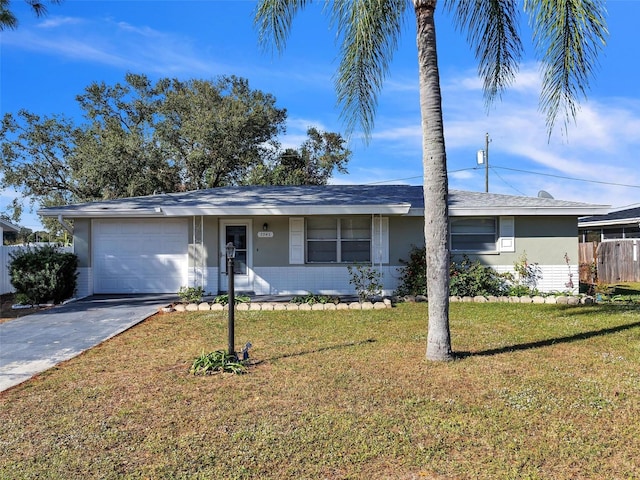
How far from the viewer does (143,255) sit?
41.0ft

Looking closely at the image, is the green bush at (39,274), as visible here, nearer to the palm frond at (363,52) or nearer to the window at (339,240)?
the window at (339,240)

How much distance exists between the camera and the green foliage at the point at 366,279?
11.0 meters

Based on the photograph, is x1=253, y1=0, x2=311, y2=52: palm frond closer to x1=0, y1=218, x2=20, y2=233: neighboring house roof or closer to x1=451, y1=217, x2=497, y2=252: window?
x1=451, y1=217, x2=497, y2=252: window

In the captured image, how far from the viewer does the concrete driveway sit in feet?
18.9

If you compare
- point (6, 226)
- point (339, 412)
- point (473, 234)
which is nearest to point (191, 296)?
point (339, 412)

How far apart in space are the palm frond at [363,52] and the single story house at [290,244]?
522 cm

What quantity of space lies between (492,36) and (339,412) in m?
5.82

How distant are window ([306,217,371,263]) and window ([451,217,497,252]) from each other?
2.46 meters

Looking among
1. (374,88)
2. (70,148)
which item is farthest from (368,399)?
(70,148)

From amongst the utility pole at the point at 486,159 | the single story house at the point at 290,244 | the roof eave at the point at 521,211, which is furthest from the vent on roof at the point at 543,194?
the utility pole at the point at 486,159

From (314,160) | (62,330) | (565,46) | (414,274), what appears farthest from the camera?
(314,160)

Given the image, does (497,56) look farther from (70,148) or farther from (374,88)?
(70,148)

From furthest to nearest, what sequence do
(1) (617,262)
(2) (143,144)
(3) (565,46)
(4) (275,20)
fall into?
(2) (143,144) → (1) (617,262) → (4) (275,20) → (3) (565,46)

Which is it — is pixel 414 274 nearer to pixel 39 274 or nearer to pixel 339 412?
pixel 339 412
